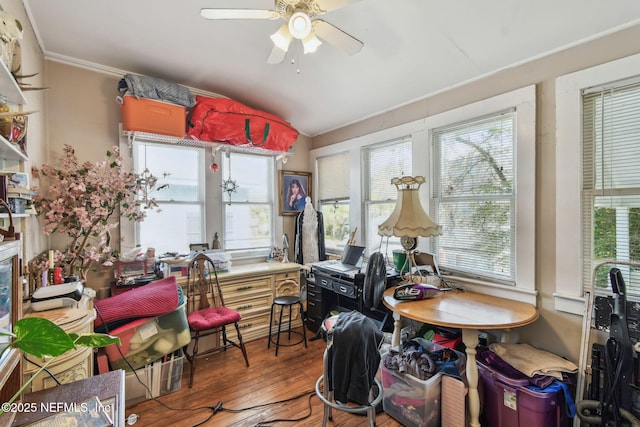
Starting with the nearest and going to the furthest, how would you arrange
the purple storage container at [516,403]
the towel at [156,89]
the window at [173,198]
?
the purple storage container at [516,403] < the towel at [156,89] < the window at [173,198]

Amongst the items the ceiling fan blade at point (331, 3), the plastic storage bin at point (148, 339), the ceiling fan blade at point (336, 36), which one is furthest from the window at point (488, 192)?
the plastic storage bin at point (148, 339)

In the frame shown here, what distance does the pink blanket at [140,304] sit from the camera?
2100mm

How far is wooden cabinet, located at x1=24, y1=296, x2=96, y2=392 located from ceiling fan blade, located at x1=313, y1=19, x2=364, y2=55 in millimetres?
2105

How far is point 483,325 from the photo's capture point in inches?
67.6

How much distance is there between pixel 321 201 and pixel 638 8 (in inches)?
127

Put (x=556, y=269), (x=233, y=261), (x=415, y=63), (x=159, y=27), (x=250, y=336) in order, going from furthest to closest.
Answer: (x=233, y=261), (x=250, y=336), (x=415, y=63), (x=159, y=27), (x=556, y=269)

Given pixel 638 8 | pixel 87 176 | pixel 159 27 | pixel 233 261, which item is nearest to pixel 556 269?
pixel 638 8

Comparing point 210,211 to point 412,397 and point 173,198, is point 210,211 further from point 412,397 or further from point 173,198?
point 412,397

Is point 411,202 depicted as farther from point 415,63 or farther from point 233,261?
point 233,261

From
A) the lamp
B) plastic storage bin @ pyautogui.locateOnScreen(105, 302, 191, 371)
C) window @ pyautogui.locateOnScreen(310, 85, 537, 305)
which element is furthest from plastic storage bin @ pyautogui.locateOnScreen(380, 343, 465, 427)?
plastic storage bin @ pyautogui.locateOnScreen(105, 302, 191, 371)

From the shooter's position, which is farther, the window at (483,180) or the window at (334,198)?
the window at (334,198)

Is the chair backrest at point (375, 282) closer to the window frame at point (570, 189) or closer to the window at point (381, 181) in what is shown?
the window at point (381, 181)

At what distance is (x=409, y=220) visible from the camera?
2.30 meters

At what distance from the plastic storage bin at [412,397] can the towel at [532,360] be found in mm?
275
